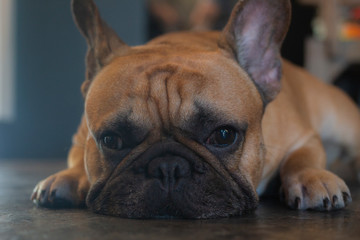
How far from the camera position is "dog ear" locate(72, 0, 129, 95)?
193 cm

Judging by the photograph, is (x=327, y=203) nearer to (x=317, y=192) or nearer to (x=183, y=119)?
(x=317, y=192)

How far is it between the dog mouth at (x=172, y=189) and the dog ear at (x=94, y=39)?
577 mm

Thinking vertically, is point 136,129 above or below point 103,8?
below

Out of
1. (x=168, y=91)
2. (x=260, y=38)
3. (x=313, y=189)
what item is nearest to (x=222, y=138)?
(x=168, y=91)

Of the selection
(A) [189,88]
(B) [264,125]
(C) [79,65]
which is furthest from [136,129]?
(C) [79,65]

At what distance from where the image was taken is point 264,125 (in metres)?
1.93

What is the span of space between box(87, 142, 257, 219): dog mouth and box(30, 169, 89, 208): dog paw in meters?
0.26

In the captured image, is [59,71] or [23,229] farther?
[59,71]

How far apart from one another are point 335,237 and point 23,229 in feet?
2.52

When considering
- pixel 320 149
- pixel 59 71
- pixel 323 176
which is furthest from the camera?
pixel 59 71

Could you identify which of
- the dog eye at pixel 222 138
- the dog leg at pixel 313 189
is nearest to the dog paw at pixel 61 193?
the dog eye at pixel 222 138

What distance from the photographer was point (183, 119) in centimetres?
152

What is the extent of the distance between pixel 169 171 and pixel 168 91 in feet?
0.90

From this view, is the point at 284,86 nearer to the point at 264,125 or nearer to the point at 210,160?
the point at 264,125
